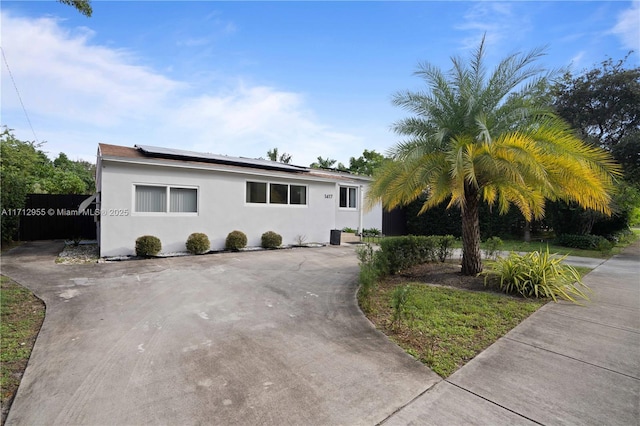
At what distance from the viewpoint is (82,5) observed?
213 inches

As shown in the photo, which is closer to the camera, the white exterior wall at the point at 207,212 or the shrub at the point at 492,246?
the shrub at the point at 492,246

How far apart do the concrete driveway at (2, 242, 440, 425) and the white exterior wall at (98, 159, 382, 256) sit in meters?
3.19

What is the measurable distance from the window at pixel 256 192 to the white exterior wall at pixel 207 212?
0.18 m

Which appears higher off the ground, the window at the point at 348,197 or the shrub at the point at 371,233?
the window at the point at 348,197

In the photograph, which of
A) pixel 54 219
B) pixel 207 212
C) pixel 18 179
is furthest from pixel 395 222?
pixel 18 179

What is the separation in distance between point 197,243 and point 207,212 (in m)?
1.31

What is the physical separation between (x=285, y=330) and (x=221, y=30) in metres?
9.74

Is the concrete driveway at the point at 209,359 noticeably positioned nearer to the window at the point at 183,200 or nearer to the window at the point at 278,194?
the window at the point at 183,200

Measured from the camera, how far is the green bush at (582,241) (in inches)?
532

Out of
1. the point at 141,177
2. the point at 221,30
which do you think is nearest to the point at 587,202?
the point at 221,30

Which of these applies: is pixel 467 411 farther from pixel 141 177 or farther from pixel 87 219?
pixel 87 219

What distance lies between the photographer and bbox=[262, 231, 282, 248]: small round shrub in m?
11.8

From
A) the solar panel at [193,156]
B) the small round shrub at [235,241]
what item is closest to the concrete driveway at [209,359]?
the small round shrub at [235,241]

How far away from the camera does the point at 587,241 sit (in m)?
13.7
